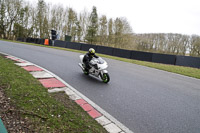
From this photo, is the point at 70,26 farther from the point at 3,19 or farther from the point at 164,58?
the point at 164,58

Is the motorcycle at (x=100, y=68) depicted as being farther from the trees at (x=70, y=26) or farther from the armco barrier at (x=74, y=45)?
the trees at (x=70, y=26)

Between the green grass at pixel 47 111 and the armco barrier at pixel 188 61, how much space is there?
1591cm

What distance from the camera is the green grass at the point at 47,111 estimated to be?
8.84 feet

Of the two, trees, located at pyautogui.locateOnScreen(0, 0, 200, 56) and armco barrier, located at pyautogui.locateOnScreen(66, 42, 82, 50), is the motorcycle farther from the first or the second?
trees, located at pyautogui.locateOnScreen(0, 0, 200, 56)

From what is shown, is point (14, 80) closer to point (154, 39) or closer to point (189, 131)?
point (189, 131)

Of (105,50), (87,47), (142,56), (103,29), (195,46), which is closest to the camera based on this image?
(142,56)

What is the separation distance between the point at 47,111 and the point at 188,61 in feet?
55.5

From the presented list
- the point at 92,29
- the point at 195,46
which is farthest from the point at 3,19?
the point at 195,46

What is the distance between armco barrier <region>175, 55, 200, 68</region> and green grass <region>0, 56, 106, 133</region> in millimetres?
15908

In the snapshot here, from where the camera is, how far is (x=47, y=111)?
10.3 feet

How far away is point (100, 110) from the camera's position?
12.3 ft

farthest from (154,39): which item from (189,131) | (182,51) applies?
(189,131)

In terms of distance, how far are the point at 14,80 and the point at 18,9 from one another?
173 feet

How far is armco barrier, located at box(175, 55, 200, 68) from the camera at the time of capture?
15.2 meters
